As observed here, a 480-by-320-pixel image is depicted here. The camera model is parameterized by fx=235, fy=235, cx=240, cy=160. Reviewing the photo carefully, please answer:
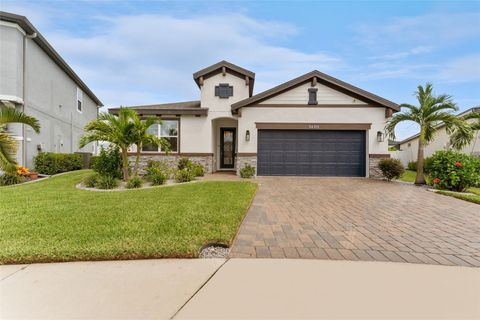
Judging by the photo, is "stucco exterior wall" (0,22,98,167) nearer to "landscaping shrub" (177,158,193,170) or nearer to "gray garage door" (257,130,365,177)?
"landscaping shrub" (177,158,193,170)

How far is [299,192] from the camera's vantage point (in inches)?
322

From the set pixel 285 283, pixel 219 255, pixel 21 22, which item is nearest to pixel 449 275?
pixel 285 283

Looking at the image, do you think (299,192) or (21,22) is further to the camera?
(21,22)

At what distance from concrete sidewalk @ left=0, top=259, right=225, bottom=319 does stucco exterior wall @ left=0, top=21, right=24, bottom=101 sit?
1256cm

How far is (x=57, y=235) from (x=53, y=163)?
38.0 feet

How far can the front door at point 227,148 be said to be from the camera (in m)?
15.0

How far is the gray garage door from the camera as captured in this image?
12.5m

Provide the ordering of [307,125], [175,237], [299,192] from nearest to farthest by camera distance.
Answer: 1. [175,237]
2. [299,192]
3. [307,125]

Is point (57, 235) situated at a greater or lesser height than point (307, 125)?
lesser

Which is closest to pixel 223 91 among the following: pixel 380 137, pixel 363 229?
pixel 380 137

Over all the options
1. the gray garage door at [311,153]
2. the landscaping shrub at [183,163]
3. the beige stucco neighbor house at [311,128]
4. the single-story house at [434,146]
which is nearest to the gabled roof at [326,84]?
the beige stucco neighbor house at [311,128]

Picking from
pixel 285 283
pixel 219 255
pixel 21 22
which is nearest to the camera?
pixel 285 283

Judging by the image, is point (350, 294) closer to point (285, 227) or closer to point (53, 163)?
point (285, 227)

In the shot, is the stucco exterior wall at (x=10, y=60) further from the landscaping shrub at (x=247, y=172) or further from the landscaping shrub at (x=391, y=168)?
the landscaping shrub at (x=391, y=168)
